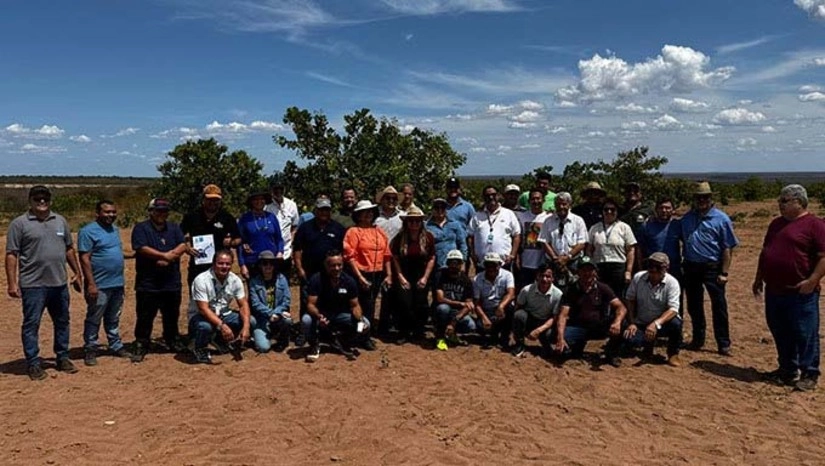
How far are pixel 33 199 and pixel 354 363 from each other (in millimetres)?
3563

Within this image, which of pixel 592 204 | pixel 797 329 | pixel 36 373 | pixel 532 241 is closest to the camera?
pixel 797 329

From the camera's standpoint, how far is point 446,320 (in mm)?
7254

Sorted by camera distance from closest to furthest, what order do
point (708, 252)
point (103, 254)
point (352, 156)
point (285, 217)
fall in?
point (103, 254) → point (708, 252) → point (285, 217) → point (352, 156)

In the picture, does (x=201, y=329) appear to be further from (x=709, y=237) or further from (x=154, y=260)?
(x=709, y=237)

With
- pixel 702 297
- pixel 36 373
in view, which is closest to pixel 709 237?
pixel 702 297

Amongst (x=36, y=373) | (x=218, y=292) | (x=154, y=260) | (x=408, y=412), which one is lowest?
(x=408, y=412)

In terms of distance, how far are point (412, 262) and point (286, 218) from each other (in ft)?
5.86

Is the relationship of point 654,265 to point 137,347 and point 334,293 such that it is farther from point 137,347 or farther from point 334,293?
point 137,347

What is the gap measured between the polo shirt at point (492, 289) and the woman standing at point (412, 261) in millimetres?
602

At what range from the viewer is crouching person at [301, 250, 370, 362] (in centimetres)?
676

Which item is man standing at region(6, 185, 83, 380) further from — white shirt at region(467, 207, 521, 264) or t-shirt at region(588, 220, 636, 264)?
t-shirt at region(588, 220, 636, 264)

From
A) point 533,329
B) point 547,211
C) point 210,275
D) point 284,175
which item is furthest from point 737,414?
point 284,175

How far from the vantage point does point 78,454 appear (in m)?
4.52

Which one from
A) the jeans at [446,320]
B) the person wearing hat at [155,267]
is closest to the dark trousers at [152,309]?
the person wearing hat at [155,267]
